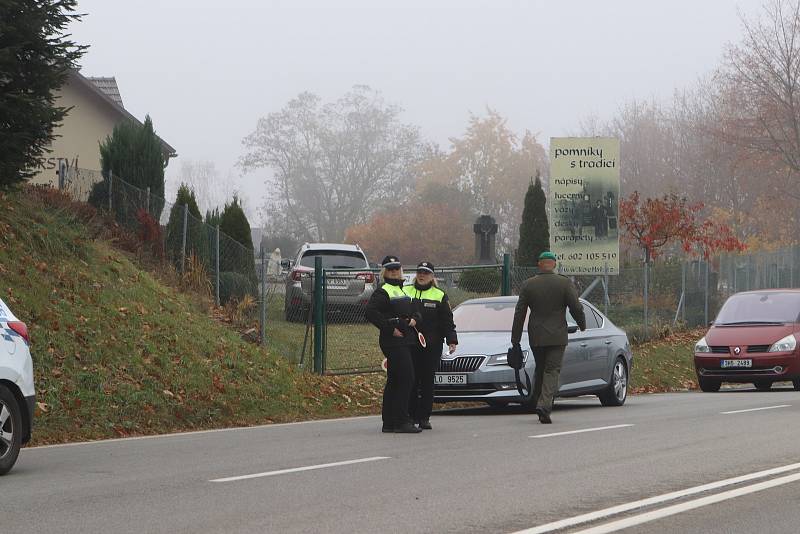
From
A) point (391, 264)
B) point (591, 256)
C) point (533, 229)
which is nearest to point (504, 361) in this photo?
point (391, 264)

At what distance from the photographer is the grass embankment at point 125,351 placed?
15.1m

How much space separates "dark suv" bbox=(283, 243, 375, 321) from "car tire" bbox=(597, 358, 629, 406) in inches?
226

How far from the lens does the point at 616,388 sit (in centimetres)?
1875

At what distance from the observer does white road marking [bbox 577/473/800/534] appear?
7.81 m

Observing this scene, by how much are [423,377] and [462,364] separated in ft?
8.05

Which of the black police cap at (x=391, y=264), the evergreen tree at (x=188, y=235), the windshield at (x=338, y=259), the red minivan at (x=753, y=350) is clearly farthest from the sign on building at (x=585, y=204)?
the black police cap at (x=391, y=264)

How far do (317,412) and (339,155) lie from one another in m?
86.3

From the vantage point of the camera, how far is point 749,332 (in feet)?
75.3

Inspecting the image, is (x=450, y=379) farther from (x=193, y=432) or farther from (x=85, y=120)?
(x=85, y=120)

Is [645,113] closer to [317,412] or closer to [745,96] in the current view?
[745,96]

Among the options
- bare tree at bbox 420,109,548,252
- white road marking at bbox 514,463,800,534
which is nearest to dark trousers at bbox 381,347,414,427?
white road marking at bbox 514,463,800,534

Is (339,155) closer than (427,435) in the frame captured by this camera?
No

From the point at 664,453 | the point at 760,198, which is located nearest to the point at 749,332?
the point at 664,453

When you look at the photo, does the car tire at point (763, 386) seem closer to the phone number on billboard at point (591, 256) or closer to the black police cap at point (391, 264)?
the phone number on billboard at point (591, 256)
